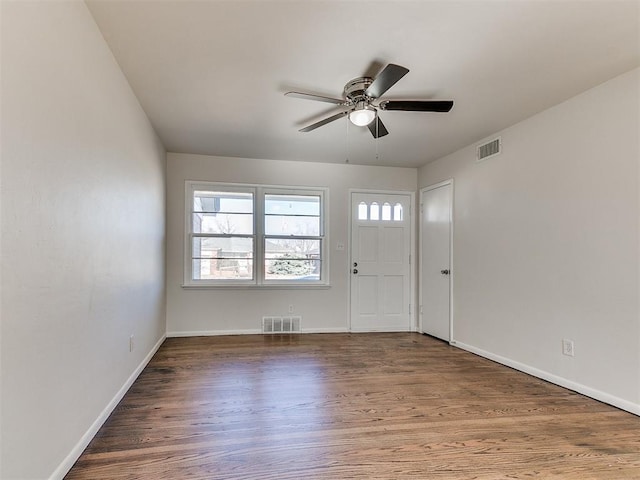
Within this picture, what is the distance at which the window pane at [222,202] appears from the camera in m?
4.80

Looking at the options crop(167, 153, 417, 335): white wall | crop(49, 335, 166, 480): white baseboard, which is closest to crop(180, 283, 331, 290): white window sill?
crop(167, 153, 417, 335): white wall

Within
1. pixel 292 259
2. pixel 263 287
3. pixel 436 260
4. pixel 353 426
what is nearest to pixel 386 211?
pixel 436 260

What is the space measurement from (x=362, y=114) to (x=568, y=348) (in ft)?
8.68

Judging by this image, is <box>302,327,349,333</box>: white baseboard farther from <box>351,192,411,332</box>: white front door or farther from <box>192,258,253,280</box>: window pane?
<box>192,258,253,280</box>: window pane

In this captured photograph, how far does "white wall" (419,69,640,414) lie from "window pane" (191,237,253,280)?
298cm

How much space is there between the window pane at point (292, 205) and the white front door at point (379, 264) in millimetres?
595

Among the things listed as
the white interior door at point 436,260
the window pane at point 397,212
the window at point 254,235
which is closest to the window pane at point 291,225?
the window at point 254,235

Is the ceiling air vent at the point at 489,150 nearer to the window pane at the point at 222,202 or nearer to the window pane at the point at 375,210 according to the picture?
the window pane at the point at 375,210

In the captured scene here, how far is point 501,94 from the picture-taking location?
9.32 ft

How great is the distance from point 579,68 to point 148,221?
3956mm

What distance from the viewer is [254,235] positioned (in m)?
4.87

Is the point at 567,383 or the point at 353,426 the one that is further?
the point at 567,383

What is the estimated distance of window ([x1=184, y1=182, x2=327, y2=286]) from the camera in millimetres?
4777

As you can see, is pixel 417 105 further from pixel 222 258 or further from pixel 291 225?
pixel 222 258
